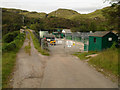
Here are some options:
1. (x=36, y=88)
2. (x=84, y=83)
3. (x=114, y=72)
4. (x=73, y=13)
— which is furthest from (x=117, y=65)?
(x=73, y=13)

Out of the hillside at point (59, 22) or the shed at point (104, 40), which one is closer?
the shed at point (104, 40)

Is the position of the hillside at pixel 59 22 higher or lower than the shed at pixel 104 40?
higher

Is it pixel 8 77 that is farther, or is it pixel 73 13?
pixel 73 13

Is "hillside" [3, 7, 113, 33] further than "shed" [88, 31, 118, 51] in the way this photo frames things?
Yes

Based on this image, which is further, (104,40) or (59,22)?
(59,22)

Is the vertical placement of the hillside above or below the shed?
above

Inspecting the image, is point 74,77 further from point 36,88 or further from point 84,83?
point 36,88

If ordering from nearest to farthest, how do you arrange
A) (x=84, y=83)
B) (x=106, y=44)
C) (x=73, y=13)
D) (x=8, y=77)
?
(x=84, y=83), (x=8, y=77), (x=106, y=44), (x=73, y=13)

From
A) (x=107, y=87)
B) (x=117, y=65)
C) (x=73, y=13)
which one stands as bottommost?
(x=107, y=87)

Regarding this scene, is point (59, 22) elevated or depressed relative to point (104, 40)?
elevated

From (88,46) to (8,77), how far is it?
584 inches

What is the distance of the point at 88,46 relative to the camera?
1902cm

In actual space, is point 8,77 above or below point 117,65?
below

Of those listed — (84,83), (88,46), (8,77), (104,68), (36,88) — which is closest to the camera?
(36,88)
